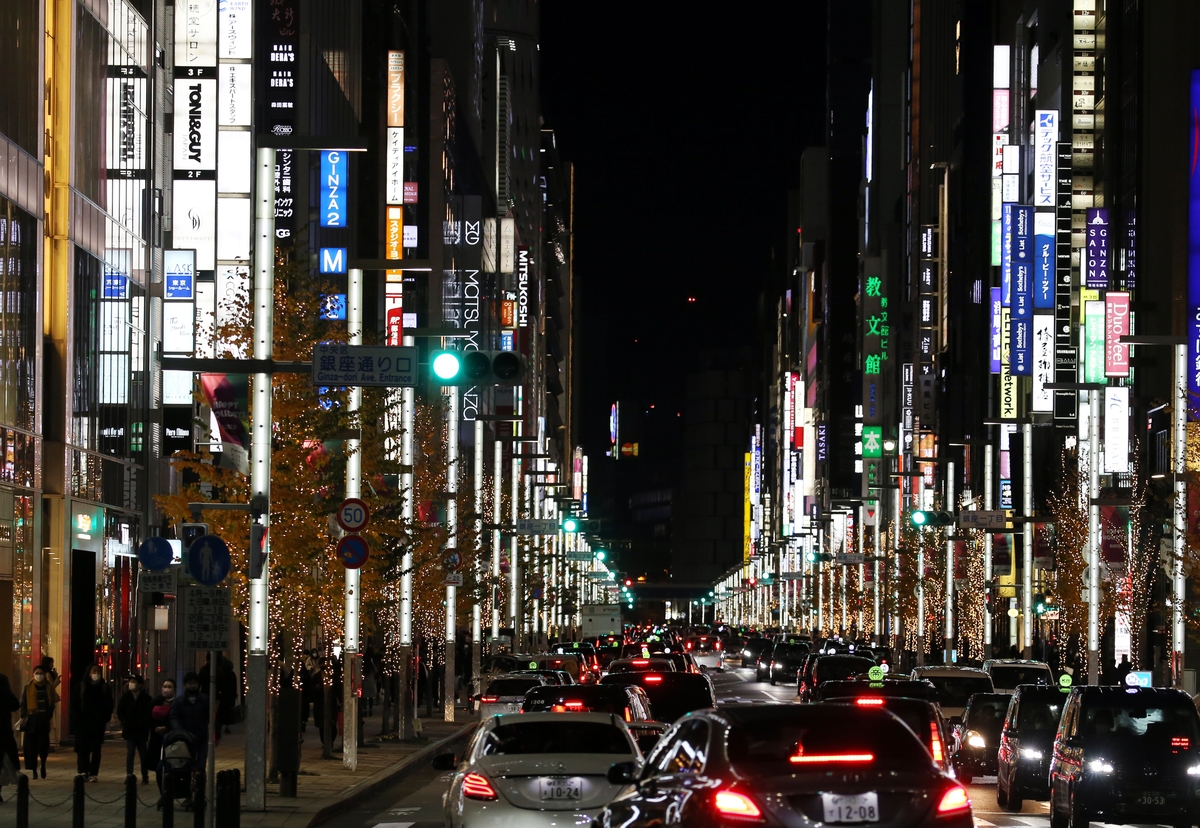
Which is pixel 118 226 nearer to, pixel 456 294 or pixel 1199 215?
pixel 1199 215

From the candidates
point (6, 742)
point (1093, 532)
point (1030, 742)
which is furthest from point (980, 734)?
point (1093, 532)

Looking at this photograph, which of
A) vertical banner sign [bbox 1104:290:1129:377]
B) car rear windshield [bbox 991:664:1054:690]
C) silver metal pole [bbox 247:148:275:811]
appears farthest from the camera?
vertical banner sign [bbox 1104:290:1129:377]

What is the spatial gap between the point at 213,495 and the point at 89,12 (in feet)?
31.4

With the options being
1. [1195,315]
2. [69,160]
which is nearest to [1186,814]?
[69,160]

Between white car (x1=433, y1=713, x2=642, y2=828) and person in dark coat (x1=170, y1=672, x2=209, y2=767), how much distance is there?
7.15 m

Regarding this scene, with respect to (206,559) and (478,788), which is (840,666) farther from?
(478,788)

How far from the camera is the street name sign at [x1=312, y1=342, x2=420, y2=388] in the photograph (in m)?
23.0

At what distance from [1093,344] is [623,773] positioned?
4855 centimetres

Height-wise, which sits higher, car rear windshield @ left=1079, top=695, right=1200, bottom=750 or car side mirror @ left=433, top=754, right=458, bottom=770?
car rear windshield @ left=1079, top=695, right=1200, bottom=750

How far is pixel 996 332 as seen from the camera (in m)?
76.9

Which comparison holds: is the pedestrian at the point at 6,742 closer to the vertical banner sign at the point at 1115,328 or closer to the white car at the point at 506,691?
the white car at the point at 506,691

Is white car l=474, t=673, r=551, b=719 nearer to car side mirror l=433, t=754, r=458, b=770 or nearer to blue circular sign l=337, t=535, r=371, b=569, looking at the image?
blue circular sign l=337, t=535, r=371, b=569

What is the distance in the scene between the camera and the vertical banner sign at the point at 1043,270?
70.6 m

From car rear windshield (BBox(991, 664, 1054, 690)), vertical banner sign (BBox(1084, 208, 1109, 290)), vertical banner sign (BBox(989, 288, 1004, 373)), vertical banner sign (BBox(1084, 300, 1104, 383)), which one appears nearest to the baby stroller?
car rear windshield (BBox(991, 664, 1054, 690))
